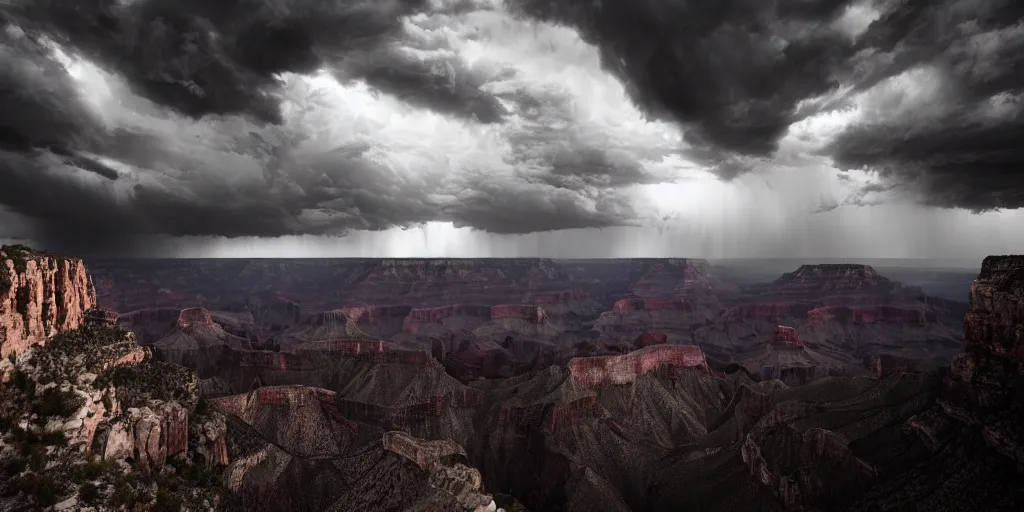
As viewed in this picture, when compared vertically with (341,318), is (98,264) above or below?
above

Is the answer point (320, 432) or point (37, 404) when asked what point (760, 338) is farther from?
point (37, 404)

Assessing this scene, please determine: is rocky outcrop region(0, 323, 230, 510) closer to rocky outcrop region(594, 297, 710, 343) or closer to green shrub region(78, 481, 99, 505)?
green shrub region(78, 481, 99, 505)

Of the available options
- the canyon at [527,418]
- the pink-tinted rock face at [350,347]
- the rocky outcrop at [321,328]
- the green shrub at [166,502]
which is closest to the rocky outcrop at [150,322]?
the canyon at [527,418]

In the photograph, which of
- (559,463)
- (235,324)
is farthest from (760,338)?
(235,324)

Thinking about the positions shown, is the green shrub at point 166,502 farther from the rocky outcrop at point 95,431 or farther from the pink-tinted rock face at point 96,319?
the pink-tinted rock face at point 96,319

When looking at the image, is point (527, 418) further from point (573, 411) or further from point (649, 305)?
point (649, 305)

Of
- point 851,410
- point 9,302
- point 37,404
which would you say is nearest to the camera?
point 37,404

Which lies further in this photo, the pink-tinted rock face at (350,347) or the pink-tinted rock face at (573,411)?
the pink-tinted rock face at (350,347)
